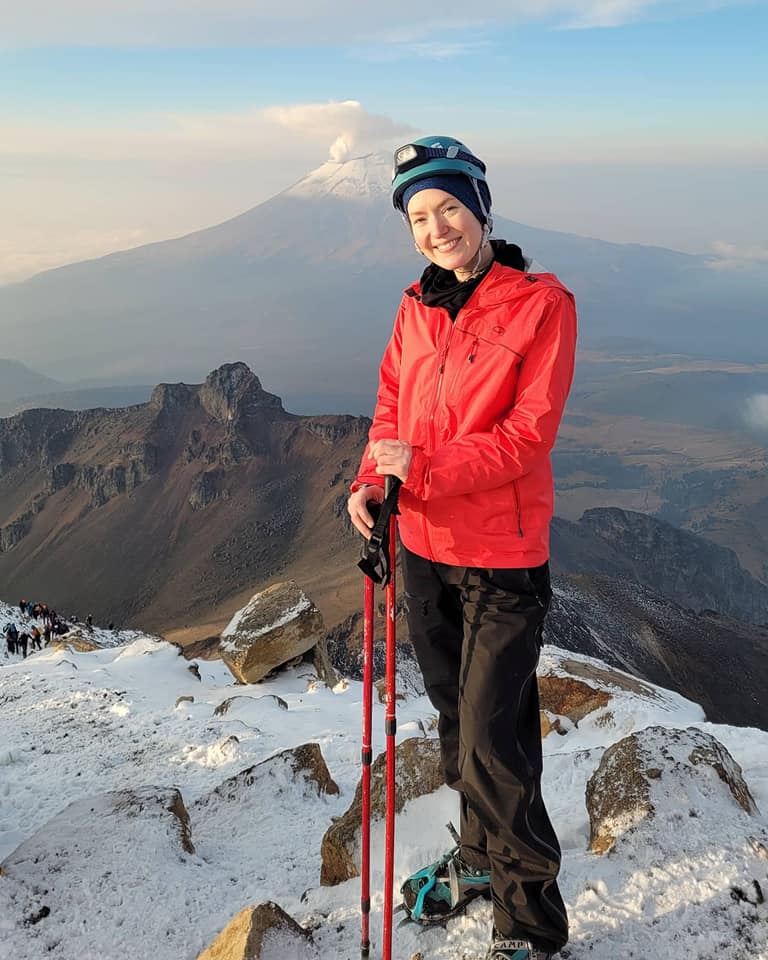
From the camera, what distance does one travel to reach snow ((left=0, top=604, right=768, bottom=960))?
13.2 feet

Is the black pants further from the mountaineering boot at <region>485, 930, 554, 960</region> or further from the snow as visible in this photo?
the snow

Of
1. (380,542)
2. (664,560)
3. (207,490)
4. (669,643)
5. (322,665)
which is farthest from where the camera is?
(664,560)

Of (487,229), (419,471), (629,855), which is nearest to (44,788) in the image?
(629,855)

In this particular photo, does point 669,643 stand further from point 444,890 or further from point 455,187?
point 455,187

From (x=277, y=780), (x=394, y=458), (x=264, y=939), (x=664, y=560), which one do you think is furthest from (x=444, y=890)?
(x=664, y=560)

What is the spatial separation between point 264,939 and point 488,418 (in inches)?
133

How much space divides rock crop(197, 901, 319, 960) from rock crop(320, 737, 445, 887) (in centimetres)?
93

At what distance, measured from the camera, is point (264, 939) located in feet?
13.2

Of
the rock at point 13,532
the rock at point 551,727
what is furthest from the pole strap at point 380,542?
the rock at point 13,532

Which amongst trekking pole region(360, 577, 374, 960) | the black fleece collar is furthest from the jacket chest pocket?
trekking pole region(360, 577, 374, 960)

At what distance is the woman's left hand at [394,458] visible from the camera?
11.1ft

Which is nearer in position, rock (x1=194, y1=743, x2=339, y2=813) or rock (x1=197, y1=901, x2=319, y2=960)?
rock (x1=197, y1=901, x2=319, y2=960)

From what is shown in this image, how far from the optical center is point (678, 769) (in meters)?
5.14

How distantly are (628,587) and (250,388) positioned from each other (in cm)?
8459
